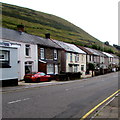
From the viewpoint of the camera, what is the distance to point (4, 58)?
17.3 metres

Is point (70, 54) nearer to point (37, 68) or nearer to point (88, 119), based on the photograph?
point (37, 68)

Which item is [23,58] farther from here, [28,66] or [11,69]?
[11,69]

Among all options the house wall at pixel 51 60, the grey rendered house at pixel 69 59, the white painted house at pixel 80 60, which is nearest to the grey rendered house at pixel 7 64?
the house wall at pixel 51 60

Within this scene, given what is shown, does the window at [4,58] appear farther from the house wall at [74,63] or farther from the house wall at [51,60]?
the house wall at [74,63]

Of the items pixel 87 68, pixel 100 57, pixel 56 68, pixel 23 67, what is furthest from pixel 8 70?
pixel 100 57

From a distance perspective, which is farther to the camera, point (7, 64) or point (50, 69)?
point (50, 69)

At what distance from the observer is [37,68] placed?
27.3m

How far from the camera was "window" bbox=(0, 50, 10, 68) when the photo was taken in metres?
16.7

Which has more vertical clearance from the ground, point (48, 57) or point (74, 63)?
point (48, 57)

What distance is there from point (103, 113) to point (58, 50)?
88.3ft

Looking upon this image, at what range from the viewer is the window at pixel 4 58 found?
16706 millimetres

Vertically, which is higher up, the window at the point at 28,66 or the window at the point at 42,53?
the window at the point at 42,53

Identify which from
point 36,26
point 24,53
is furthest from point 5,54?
point 36,26

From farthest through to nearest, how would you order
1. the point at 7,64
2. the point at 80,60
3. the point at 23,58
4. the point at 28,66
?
the point at 80,60
the point at 28,66
the point at 23,58
the point at 7,64
